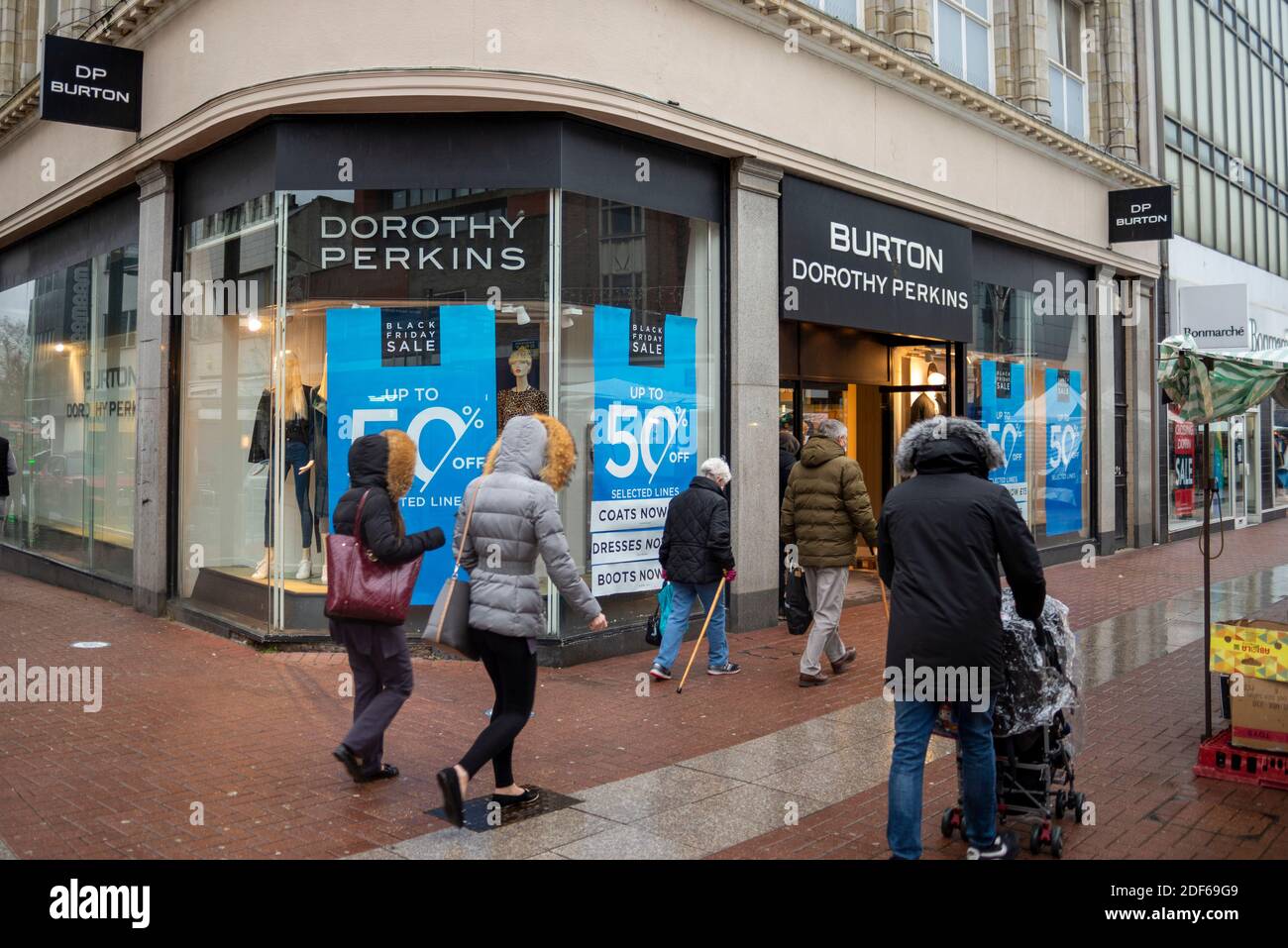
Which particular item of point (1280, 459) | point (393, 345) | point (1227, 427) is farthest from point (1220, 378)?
point (1280, 459)

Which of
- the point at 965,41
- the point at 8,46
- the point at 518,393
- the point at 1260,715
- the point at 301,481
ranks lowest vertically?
the point at 1260,715

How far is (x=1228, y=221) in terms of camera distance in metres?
22.4

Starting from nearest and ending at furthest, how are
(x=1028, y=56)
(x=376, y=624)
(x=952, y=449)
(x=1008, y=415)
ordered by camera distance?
(x=952, y=449), (x=376, y=624), (x=1028, y=56), (x=1008, y=415)

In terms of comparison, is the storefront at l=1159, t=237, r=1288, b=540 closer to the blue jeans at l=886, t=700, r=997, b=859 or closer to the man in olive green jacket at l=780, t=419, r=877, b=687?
the man in olive green jacket at l=780, t=419, r=877, b=687

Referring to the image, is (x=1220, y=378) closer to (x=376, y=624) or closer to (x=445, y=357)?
(x=376, y=624)

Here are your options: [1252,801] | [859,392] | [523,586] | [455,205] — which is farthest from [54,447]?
[1252,801]

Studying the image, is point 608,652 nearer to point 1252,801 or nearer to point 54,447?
point 1252,801

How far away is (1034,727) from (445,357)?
19.5ft

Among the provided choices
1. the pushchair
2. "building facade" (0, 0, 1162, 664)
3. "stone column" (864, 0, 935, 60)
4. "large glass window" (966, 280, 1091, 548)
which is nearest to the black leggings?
the pushchair

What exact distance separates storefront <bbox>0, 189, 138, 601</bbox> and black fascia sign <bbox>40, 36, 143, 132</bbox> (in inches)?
50.0

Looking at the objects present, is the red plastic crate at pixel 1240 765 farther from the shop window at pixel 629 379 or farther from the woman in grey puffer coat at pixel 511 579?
the shop window at pixel 629 379

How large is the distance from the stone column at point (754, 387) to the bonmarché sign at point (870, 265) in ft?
1.15

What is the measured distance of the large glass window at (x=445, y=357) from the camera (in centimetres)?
905

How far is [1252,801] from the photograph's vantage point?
17.7 feet
